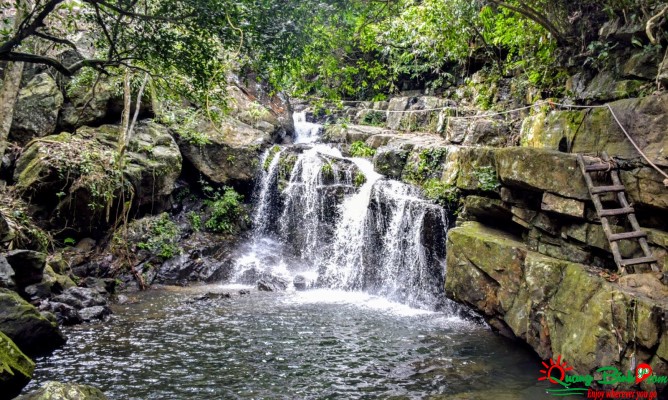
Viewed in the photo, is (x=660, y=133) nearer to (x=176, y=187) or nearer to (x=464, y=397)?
(x=464, y=397)

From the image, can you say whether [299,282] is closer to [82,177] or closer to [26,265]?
[82,177]

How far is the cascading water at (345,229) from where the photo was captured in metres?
12.8

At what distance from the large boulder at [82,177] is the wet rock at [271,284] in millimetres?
4666

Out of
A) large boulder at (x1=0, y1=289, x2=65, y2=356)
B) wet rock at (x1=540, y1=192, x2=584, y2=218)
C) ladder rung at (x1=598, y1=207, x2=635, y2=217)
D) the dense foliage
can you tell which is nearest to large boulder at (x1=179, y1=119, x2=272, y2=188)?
the dense foliage

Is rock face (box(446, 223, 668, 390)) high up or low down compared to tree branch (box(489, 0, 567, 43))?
down

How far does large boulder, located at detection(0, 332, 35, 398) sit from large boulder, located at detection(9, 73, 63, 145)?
9831 mm

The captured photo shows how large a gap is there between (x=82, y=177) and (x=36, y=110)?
319 cm

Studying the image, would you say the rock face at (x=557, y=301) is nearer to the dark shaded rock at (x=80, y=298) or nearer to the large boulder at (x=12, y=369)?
the large boulder at (x=12, y=369)

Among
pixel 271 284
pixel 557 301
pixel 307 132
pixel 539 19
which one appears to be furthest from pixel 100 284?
pixel 307 132

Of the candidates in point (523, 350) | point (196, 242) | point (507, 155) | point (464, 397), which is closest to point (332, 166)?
A: point (196, 242)

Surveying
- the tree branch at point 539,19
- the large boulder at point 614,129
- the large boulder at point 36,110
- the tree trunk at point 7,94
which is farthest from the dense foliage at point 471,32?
the large boulder at point 36,110

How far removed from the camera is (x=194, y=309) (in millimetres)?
10492

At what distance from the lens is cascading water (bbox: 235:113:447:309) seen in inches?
505

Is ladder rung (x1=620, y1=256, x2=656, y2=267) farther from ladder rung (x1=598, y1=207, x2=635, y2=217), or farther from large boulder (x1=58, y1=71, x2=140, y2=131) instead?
large boulder (x1=58, y1=71, x2=140, y2=131)
